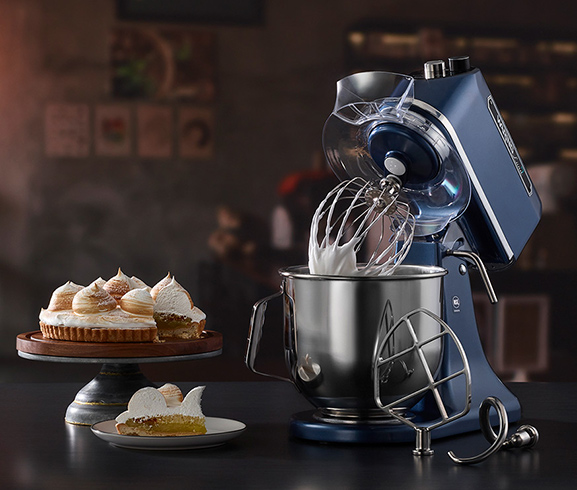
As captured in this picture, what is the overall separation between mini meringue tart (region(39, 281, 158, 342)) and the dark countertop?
0.10 meters

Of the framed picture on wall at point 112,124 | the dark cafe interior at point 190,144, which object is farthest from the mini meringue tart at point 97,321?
the framed picture on wall at point 112,124

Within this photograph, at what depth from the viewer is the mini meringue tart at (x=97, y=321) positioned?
107 cm

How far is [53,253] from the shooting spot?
10.8 ft

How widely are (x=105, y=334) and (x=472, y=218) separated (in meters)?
0.46

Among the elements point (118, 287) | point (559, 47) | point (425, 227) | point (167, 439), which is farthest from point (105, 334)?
point (559, 47)

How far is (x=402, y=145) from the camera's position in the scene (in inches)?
40.7

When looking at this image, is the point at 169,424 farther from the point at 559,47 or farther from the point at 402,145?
the point at 559,47

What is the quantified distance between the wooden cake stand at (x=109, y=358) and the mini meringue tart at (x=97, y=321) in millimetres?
22

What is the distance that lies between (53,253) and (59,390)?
6.99 ft

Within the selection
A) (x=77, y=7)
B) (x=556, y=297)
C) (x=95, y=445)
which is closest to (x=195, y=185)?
(x=77, y=7)

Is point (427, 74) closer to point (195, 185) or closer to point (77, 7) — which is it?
point (195, 185)

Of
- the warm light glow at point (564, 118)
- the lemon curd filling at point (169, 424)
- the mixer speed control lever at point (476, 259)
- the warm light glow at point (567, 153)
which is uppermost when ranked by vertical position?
the warm light glow at point (564, 118)

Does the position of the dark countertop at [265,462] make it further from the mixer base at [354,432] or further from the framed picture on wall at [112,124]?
the framed picture on wall at [112,124]

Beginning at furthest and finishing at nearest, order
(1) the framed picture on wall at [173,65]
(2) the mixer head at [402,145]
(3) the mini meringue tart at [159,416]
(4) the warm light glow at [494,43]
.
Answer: (4) the warm light glow at [494,43] → (1) the framed picture on wall at [173,65] → (2) the mixer head at [402,145] → (3) the mini meringue tart at [159,416]
